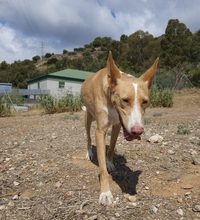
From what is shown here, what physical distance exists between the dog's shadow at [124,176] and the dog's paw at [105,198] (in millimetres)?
295

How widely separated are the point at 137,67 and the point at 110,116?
1468 inches

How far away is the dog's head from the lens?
2041 millimetres

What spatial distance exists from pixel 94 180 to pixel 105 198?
1.83 feet

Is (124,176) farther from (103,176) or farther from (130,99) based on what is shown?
(130,99)

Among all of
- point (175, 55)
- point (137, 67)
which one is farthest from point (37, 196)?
point (137, 67)

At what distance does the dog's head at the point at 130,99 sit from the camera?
2.04 meters

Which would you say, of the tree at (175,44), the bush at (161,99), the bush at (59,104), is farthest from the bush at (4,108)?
the tree at (175,44)

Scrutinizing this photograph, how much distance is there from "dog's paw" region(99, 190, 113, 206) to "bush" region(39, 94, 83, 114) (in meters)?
10.3

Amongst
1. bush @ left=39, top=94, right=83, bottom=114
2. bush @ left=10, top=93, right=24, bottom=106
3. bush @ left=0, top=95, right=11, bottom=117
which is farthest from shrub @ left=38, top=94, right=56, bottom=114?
bush @ left=10, top=93, right=24, bottom=106

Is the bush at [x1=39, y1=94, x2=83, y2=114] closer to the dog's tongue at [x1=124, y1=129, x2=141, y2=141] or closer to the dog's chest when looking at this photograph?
the dog's chest

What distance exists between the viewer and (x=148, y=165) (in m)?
3.31

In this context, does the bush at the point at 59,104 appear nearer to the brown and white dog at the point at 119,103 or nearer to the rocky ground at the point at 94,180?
the rocky ground at the point at 94,180

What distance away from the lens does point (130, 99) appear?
2154 millimetres

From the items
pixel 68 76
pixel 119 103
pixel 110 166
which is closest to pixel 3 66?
pixel 68 76
